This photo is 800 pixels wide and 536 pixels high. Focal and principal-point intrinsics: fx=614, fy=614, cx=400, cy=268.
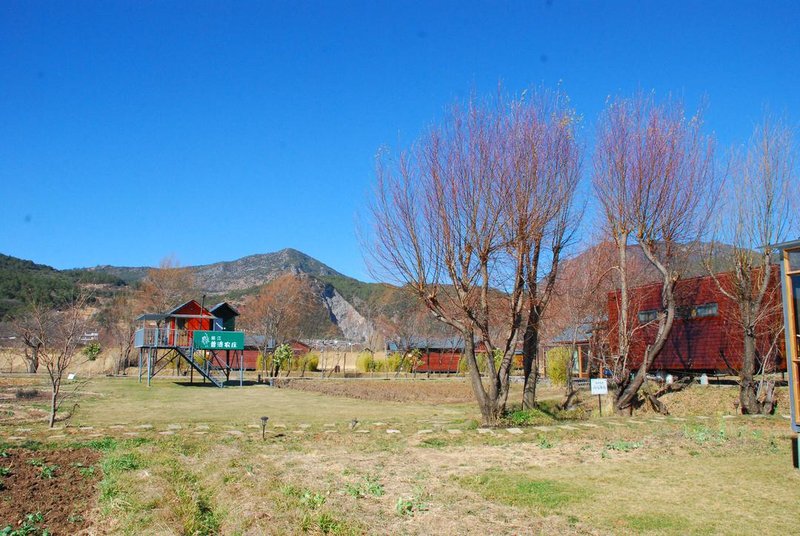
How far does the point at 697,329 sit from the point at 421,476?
17.8 meters

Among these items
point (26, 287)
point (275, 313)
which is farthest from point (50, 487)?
point (26, 287)

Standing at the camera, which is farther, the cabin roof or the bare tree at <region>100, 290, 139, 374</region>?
the bare tree at <region>100, 290, 139, 374</region>

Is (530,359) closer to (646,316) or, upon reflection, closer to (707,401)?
(707,401)

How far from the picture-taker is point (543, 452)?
31.4 feet

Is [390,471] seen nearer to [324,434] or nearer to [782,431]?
[324,434]

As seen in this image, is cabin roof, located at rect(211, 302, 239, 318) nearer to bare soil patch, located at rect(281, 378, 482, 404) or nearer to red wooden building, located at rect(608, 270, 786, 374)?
bare soil patch, located at rect(281, 378, 482, 404)

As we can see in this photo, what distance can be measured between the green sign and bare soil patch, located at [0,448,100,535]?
2324 centimetres

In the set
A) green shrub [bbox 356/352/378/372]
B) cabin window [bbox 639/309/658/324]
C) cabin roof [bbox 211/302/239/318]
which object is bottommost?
green shrub [bbox 356/352/378/372]

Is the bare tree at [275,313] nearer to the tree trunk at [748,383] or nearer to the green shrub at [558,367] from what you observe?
the green shrub at [558,367]

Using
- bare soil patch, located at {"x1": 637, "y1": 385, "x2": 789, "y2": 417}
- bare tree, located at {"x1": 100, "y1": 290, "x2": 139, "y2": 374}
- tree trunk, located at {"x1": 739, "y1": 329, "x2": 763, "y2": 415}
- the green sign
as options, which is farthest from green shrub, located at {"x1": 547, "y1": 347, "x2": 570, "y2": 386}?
bare tree, located at {"x1": 100, "y1": 290, "x2": 139, "y2": 374}

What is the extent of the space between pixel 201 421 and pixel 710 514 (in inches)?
477

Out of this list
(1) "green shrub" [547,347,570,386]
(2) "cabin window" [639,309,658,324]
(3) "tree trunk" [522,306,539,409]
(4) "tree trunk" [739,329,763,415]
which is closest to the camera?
(3) "tree trunk" [522,306,539,409]

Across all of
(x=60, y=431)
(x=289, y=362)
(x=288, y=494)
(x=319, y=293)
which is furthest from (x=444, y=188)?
(x=319, y=293)

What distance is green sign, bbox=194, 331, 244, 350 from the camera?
3197 centimetres
